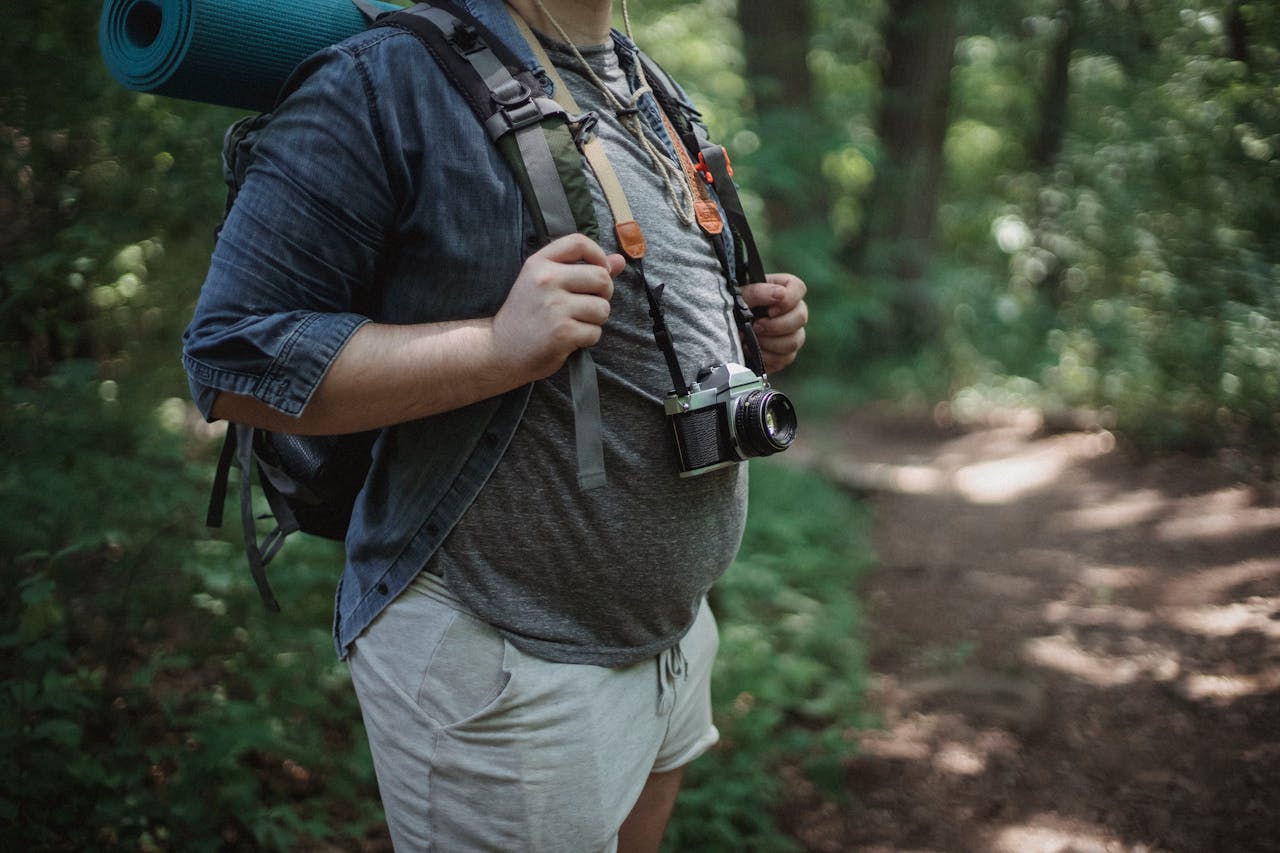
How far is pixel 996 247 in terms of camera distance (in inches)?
384

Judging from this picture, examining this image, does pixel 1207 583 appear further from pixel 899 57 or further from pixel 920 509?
pixel 899 57

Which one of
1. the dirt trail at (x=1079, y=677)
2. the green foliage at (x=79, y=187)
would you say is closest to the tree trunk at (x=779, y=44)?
the dirt trail at (x=1079, y=677)

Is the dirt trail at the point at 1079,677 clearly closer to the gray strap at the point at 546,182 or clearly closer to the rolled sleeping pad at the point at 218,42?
the gray strap at the point at 546,182

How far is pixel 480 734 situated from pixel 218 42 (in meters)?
0.99

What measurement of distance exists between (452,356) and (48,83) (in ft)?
6.29

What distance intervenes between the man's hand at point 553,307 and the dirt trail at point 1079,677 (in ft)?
7.89

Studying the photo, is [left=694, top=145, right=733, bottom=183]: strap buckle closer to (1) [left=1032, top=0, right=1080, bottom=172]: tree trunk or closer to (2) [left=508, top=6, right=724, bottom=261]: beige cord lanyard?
(2) [left=508, top=6, right=724, bottom=261]: beige cord lanyard

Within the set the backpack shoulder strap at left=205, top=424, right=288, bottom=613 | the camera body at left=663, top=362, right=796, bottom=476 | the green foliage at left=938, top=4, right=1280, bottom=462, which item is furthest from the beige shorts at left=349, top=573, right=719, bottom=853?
the green foliage at left=938, top=4, right=1280, bottom=462

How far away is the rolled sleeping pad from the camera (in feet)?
4.01

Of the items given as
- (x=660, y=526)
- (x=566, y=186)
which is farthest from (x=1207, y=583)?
(x=566, y=186)

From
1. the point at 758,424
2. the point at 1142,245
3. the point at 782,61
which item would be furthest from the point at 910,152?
the point at 758,424

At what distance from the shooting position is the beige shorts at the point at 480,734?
1.28 metres

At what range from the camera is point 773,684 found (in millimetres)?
3469

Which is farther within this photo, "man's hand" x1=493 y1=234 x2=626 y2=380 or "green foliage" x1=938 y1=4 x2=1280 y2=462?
"green foliage" x1=938 y1=4 x2=1280 y2=462
